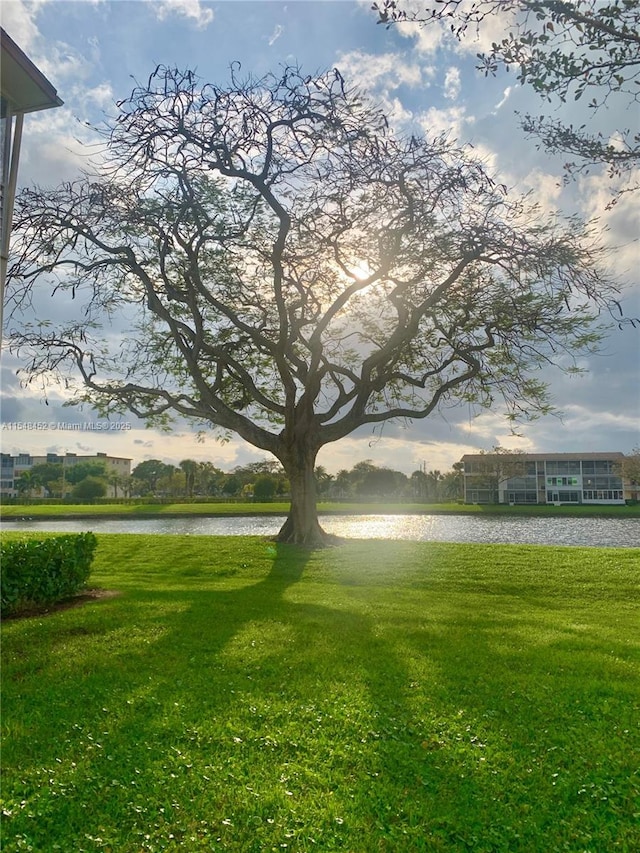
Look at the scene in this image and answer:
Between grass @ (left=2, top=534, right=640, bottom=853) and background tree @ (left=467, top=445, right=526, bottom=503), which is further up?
background tree @ (left=467, top=445, right=526, bottom=503)

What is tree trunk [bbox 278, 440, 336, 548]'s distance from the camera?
17531 mm

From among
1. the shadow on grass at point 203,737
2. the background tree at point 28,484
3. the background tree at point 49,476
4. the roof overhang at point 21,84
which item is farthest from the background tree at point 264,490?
the roof overhang at point 21,84

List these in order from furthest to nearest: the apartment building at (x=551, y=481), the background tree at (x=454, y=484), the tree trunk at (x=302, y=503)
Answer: the background tree at (x=454, y=484)
the apartment building at (x=551, y=481)
the tree trunk at (x=302, y=503)

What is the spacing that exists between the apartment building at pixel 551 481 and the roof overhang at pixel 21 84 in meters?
70.4

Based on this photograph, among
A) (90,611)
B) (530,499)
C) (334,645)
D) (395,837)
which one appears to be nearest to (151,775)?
(395,837)


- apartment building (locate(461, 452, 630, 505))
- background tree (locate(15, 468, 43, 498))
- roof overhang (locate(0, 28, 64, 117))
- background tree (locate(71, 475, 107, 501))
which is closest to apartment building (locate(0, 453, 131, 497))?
background tree (locate(15, 468, 43, 498))

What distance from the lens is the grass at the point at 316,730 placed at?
10.7 feet

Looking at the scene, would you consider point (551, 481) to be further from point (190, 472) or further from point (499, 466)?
point (190, 472)

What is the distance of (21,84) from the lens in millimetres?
6660

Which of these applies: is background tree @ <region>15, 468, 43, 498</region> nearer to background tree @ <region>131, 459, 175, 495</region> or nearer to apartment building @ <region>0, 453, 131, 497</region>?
apartment building @ <region>0, 453, 131, 497</region>

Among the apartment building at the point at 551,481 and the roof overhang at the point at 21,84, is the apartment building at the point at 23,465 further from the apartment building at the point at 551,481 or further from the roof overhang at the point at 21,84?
the roof overhang at the point at 21,84

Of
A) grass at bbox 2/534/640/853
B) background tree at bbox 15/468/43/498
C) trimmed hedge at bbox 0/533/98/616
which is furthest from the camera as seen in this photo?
background tree at bbox 15/468/43/498

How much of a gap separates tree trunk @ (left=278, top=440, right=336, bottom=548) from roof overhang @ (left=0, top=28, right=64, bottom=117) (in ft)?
39.1

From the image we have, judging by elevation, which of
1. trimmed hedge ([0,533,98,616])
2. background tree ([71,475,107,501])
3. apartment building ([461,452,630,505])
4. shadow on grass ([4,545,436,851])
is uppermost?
apartment building ([461,452,630,505])
